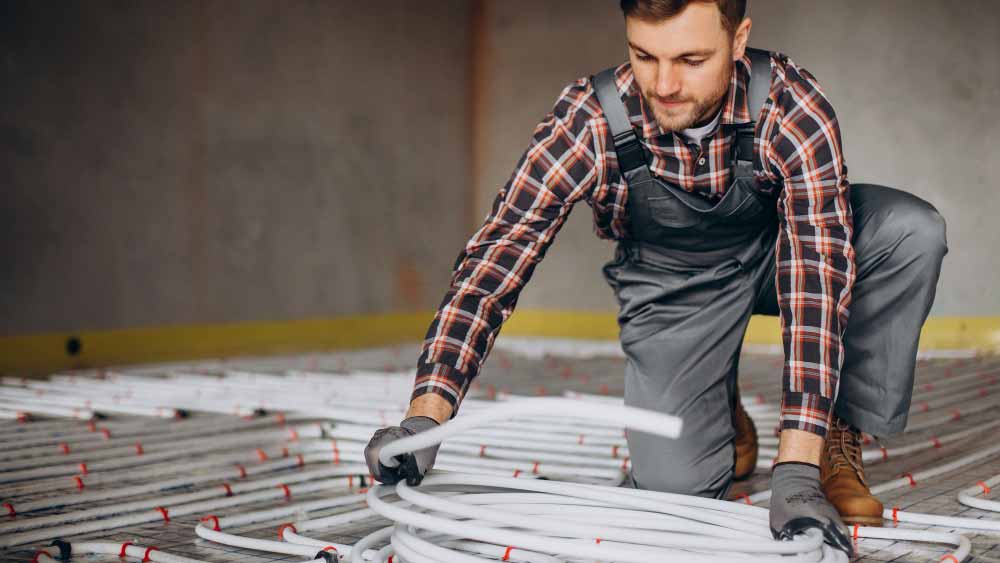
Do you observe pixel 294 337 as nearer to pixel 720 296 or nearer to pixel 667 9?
pixel 720 296

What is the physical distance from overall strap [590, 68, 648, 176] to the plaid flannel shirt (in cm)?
2

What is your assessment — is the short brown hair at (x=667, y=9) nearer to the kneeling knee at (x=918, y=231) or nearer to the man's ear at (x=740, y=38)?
the man's ear at (x=740, y=38)

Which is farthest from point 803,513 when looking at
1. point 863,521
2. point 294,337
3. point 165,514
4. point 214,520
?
point 294,337

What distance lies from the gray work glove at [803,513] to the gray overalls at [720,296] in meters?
0.48

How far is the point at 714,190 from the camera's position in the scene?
2.08 meters

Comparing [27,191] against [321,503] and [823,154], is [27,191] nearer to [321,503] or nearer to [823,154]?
[321,503]

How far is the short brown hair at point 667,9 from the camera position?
1700mm

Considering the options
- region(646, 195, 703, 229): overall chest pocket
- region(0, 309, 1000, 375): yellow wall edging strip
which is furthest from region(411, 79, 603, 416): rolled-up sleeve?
region(0, 309, 1000, 375): yellow wall edging strip

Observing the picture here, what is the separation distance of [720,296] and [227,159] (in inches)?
177

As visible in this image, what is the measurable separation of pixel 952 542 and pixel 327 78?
5743 mm

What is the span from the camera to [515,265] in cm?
188

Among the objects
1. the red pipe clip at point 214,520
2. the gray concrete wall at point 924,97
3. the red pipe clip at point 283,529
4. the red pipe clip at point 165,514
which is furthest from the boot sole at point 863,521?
the gray concrete wall at point 924,97

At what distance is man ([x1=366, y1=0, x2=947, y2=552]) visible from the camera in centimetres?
175

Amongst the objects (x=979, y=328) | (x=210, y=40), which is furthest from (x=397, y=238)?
(x=979, y=328)
